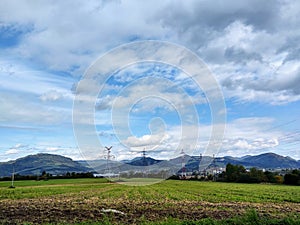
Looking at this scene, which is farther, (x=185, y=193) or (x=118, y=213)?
(x=185, y=193)

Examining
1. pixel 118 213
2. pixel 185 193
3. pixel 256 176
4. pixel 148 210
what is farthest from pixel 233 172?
pixel 118 213

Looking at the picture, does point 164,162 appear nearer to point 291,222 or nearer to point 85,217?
point 85,217

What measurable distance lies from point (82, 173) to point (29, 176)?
18.2 metres

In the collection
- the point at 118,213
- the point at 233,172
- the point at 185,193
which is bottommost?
the point at 185,193

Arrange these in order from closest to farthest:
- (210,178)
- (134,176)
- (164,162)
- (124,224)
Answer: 1. (124,224)
2. (164,162)
3. (134,176)
4. (210,178)

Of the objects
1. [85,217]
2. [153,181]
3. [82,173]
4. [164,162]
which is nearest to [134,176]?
[153,181]

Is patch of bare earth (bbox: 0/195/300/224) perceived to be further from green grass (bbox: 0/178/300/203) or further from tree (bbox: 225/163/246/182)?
tree (bbox: 225/163/246/182)

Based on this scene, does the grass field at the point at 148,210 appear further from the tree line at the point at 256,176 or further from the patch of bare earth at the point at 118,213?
the tree line at the point at 256,176

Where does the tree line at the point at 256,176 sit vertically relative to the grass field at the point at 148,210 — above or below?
above

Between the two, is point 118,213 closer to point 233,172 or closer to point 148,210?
point 148,210

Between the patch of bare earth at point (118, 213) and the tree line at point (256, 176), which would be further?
the tree line at point (256, 176)

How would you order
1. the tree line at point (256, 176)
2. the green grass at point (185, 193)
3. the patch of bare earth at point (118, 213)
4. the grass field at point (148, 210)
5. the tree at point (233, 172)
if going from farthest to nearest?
1. the tree at point (233, 172)
2. the tree line at point (256, 176)
3. the green grass at point (185, 193)
4. the patch of bare earth at point (118, 213)
5. the grass field at point (148, 210)

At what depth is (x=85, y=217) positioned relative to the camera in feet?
51.2

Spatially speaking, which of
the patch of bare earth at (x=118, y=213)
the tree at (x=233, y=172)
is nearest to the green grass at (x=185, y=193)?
the patch of bare earth at (x=118, y=213)
